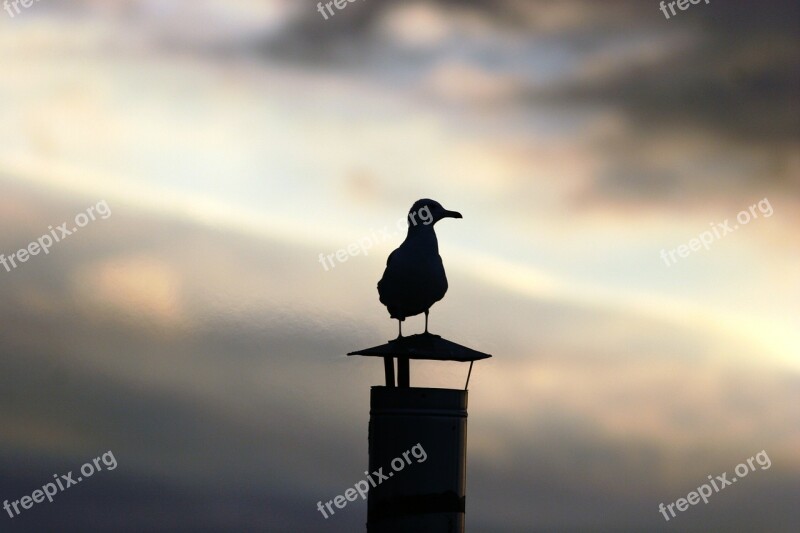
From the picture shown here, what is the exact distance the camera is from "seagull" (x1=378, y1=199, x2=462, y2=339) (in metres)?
21.1

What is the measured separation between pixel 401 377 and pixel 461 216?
3.92m

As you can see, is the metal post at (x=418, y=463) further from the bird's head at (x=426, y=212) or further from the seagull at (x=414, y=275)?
the bird's head at (x=426, y=212)

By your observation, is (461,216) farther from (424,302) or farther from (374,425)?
(374,425)

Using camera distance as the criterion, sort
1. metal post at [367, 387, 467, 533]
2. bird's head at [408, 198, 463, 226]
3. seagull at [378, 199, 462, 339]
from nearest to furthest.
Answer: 1. metal post at [367, 387, 467, 533]
2. seagull at [378, 199, 462, 339]
3. bird's head at [408, 198, 463, 226]

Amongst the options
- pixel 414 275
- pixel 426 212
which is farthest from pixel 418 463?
pixel 426 212

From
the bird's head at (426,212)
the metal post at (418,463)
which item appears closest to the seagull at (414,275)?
the bird's head at (426,212)

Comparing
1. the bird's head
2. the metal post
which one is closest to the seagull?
the bird's head

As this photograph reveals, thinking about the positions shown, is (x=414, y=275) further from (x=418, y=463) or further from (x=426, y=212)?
(x=418, y=463)

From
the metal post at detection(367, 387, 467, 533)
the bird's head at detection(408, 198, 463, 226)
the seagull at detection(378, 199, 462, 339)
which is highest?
the bird's head at detection(408, 198, 463, 226)

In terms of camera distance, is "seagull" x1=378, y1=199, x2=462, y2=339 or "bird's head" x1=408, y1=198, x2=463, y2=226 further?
"bird's head" x1=408, y1=198, x2=463, y2=226

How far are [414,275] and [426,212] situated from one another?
1517mm

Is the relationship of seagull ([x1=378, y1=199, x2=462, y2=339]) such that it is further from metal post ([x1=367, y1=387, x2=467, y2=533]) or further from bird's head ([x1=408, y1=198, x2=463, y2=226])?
metal post ([x1=367, y1=387, x2=467, y2=533])

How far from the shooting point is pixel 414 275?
21109 millimetres

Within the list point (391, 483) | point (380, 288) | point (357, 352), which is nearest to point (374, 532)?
point (391, 483)
